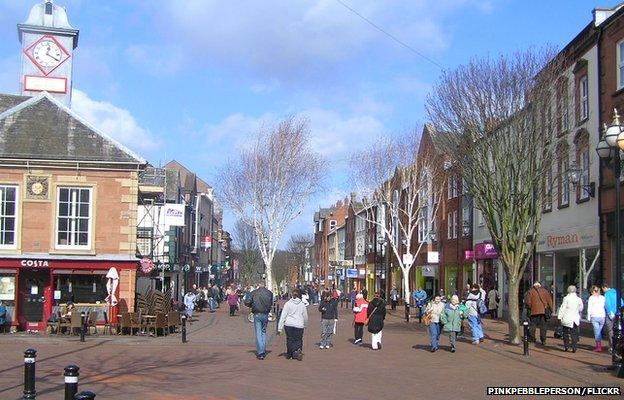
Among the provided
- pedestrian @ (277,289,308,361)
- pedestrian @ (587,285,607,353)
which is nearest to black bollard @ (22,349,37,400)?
pedestrian @ (277,289,308,361)

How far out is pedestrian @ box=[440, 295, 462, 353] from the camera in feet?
65.6

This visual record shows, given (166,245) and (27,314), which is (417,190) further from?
(27,314)

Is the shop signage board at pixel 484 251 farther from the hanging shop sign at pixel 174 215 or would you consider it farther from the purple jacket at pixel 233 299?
the hanging shop sign at pixel 174 215

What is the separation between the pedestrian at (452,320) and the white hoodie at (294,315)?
13.8 ft

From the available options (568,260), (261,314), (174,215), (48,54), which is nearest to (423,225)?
(174,215)

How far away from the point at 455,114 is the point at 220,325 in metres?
15.5

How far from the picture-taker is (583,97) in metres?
27.0

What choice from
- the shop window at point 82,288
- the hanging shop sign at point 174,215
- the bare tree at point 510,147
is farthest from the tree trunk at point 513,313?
the hanging shop sign at point 174,215

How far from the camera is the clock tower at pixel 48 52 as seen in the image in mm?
36594

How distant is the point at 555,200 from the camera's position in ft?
98.5

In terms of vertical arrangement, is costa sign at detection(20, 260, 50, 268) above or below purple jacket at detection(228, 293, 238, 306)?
above

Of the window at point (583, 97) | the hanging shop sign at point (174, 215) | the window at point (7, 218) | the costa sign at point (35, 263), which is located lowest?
the costa sign at point (35, 263)

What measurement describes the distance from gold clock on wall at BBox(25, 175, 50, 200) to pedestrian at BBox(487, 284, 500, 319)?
20.5m

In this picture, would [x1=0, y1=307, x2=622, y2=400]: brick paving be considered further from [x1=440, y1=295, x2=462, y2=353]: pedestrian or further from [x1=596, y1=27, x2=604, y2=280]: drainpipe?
[x1=596, y1=27, x2=604, y2=280]: drainpipe
